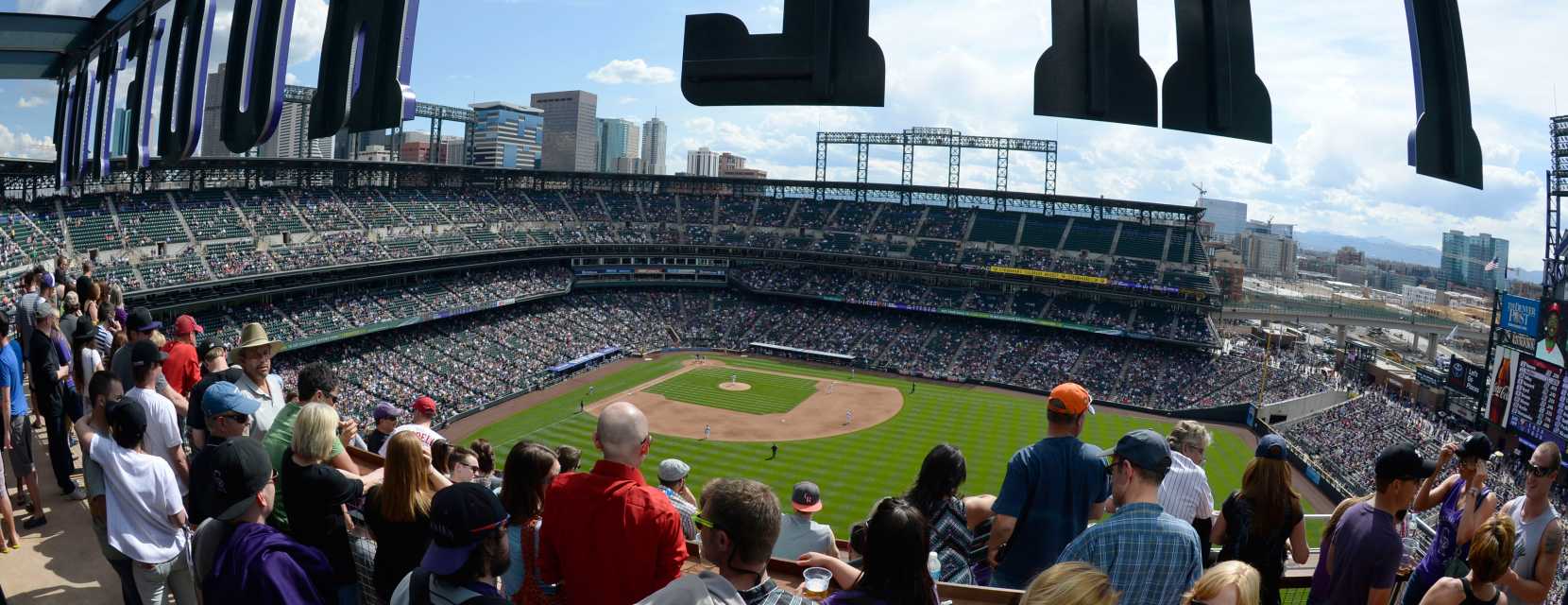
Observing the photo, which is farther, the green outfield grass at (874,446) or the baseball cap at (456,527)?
the green outfield grass at (874,446)

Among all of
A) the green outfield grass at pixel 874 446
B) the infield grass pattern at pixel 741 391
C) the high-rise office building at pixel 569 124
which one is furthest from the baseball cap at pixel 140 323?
the high-rise office building at pixel 569 124

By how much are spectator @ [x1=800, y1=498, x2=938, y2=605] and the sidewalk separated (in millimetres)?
5736

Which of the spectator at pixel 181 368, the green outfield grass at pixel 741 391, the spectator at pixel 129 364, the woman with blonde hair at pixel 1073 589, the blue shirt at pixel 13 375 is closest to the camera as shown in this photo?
the woman with blonde hair at pixel 1073 589

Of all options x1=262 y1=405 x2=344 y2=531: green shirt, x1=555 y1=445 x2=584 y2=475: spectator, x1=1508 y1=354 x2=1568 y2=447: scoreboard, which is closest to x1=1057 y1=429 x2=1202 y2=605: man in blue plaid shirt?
x1=555 y1=445 x2=584 y2=475: spectator

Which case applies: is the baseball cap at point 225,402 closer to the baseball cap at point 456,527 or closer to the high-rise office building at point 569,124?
the baseball cap at point 456,527

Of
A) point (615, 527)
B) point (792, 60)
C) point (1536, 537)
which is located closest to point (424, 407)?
point (615, 527)

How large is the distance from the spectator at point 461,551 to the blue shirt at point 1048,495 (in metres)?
2.89

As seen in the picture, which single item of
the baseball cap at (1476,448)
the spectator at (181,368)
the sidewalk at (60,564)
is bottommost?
the sidewalk at (60,564)

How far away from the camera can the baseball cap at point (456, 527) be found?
3.46 meters

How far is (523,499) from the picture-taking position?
4.84 metres

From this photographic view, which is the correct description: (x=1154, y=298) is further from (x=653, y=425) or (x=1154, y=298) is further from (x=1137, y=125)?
(x=1137, y=125)

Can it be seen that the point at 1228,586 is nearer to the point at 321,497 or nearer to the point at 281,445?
the point at 321,497

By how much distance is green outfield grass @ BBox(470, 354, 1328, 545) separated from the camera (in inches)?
1288

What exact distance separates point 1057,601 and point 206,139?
68.3 m
